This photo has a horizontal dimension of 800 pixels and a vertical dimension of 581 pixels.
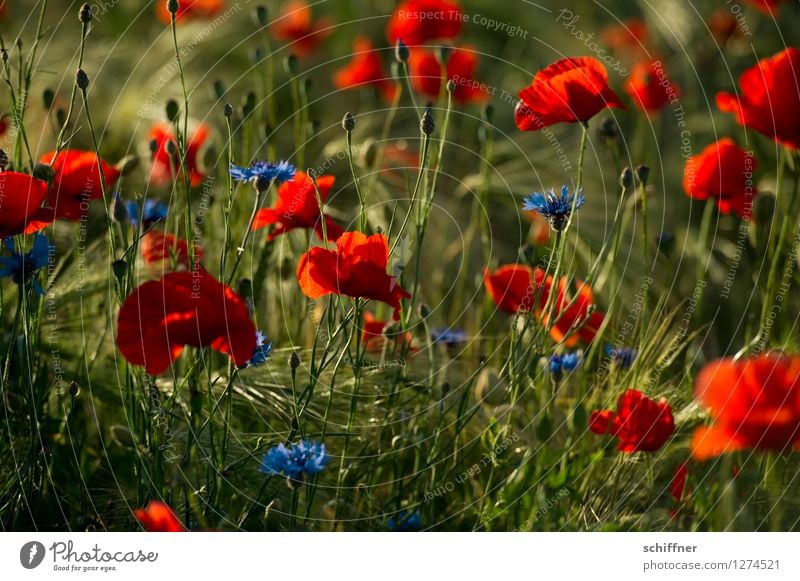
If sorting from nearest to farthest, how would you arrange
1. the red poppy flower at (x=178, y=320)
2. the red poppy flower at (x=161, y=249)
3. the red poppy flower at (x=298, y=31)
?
the red poppy flower at (x=178, y=320), the red poppy flower at (x=161, y=249), the red poppy flower at (x=298, y=31)

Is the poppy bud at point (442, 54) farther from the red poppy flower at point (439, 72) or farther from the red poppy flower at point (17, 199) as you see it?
the red poppy flower at point (17, 199)

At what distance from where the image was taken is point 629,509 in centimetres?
72

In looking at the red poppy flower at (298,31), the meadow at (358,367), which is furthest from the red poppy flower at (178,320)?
the red poppy flower at (298,31)

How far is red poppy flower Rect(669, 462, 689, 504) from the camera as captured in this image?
0.72 meters

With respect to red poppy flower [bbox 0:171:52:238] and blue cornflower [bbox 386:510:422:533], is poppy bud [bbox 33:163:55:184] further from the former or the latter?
blue cornflower [bbox 386:510:422:533]

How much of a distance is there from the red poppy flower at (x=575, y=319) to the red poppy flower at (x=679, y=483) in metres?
0.12

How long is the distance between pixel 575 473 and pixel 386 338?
16 centimetres

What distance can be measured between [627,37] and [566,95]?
863 millimetres

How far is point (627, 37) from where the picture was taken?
1.48 meters

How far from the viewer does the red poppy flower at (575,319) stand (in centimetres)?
74

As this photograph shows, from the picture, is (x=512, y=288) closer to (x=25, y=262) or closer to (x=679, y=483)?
(x=679, y=483)

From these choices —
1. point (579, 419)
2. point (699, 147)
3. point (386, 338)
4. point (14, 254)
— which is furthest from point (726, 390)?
point (699, 147)

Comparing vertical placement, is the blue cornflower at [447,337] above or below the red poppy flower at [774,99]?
below
